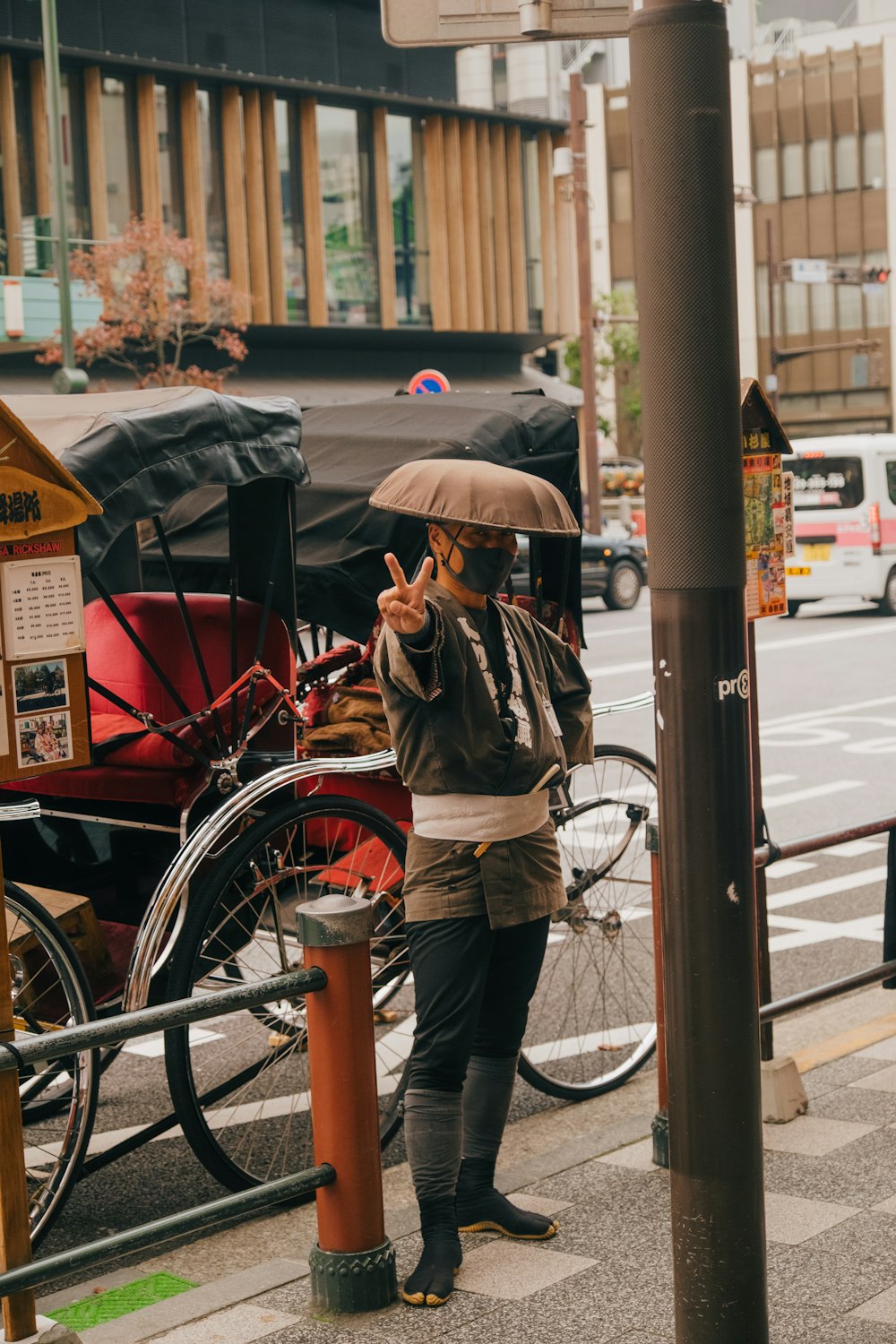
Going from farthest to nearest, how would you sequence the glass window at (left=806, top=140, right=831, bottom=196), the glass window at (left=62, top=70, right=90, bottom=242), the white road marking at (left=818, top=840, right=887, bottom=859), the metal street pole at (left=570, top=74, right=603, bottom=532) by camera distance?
the glass window at (left=806, top=140, right=831, bottom=196), the metal street pole at (left=570, top=74, right=603, bottom=532), the glass window at (left=62, top=70, right=90, bottom=242), the white road marking at (left=818, top=840, right=887, bottom=859)

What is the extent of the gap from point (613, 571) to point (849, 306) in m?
43.7

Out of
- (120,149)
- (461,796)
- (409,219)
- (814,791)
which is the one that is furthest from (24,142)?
(461,796)

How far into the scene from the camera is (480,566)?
12.7ft

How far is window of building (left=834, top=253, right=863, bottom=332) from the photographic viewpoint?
64562mm

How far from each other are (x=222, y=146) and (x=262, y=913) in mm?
31786

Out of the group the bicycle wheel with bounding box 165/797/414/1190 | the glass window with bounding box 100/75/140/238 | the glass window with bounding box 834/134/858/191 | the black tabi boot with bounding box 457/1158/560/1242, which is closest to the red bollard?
the black tabi boot with bounding box 457/1158/560/1242

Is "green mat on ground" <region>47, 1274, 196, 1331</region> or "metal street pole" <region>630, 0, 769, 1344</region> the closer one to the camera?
"metal street pole" <region>630, 0, 769, 1344</region>

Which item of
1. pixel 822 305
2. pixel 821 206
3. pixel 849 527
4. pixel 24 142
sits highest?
pixel 821 206

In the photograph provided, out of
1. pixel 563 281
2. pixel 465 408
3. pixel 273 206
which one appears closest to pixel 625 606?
pixel 273 206

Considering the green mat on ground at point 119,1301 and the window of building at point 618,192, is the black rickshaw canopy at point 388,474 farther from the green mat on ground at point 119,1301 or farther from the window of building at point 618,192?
the window of building at point 618,192

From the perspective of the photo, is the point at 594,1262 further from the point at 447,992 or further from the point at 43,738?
the point at 43,738

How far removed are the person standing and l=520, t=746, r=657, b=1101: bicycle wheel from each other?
0.94 meters

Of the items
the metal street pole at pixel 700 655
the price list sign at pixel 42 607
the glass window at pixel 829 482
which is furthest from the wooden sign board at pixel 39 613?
the glass window at pixel 829 482

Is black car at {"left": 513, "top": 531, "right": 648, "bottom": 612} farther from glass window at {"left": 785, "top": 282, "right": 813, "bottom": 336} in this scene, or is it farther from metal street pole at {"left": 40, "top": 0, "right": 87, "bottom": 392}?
glass window at {"left": 785, "top": 282, "right": 813, "bottom": 336}
